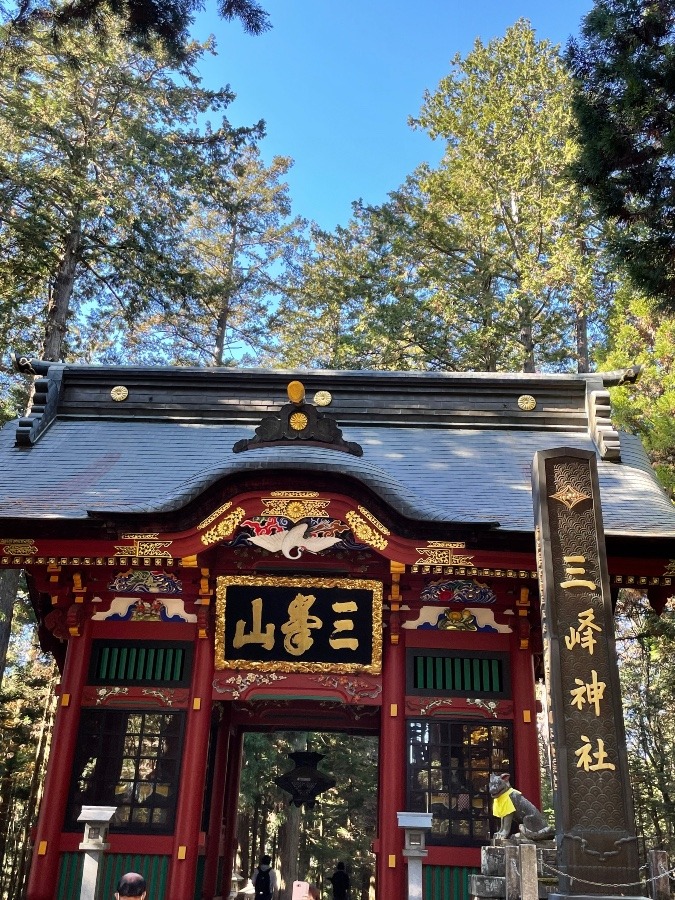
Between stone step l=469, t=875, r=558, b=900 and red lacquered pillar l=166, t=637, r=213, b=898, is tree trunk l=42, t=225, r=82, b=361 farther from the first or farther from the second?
stone step l=469, t=875, r=558, b=900

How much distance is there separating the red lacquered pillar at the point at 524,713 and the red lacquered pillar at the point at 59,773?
456 centimetres

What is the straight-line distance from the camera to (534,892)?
453 centimetres

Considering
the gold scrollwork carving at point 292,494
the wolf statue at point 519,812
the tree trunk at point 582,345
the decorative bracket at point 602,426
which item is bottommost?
the wolf statue at point 519,812

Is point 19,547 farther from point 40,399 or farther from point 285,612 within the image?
point 40,399

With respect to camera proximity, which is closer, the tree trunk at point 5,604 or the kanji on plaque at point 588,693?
the kanji on plaque at point 588,693

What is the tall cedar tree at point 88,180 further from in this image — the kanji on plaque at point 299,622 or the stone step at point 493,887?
the stone step at point 493,887

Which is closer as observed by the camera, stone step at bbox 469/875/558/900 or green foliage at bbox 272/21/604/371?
stone step at bbox 469/875/558/900

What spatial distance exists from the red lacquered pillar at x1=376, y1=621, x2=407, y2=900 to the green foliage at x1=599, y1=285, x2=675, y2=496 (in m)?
6.16

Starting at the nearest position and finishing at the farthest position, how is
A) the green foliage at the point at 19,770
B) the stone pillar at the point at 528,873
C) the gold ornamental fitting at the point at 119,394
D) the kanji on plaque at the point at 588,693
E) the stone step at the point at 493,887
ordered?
the stone pillar at the point at 528,873
the stone step at the point at 493,887
the kanji on plaque at the point at 588,693
the green foliage at the point at 19,770
the gold ornamental fitting at the point at 119,394

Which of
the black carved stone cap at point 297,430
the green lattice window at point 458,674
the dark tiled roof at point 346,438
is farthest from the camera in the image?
the green lattice window at point 458,674

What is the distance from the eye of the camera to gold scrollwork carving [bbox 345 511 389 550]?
23.8 feet

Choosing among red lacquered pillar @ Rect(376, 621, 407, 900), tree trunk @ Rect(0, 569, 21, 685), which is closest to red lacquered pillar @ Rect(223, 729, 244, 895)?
red lacquered pillar @ Rect(376, 621, 407, 900)

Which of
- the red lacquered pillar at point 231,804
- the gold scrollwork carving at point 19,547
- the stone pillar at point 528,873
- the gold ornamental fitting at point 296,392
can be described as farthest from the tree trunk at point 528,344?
the stone pillar at point 528,873

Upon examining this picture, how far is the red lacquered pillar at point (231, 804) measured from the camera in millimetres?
10109
